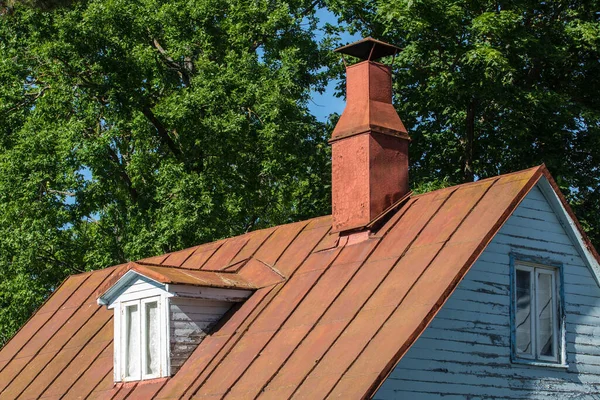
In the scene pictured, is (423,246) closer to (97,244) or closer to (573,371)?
(573,371)

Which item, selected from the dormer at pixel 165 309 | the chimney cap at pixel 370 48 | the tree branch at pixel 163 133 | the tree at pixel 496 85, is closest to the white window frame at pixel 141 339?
the dormer at pixel 165 309

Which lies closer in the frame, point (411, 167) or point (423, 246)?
point (423, 246)

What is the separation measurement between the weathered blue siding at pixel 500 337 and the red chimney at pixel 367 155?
6.77ft

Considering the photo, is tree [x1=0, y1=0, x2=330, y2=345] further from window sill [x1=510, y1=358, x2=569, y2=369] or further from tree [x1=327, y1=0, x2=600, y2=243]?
window sill [x1=510, y1=358, x2=569, y2=369]

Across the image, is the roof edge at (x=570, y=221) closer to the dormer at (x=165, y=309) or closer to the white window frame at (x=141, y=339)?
the dormer at (x=165, y=309)

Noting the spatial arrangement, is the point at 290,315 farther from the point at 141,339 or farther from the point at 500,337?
the point at 500,337

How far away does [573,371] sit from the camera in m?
14.3

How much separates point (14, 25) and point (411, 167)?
10.8m

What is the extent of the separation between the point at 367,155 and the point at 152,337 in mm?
3804

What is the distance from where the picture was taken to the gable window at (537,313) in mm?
14039

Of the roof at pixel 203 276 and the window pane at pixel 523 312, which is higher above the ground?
the roof at pixel 203 276

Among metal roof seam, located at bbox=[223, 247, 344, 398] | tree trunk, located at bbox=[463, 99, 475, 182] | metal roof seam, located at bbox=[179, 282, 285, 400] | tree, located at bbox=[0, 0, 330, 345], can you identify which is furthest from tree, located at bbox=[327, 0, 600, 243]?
metal roof seam, located at bbox=[179, 282, 285, 400]

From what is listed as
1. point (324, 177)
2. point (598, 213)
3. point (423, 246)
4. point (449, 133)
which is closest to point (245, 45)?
point (324, 177)

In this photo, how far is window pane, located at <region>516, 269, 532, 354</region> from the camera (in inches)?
552
